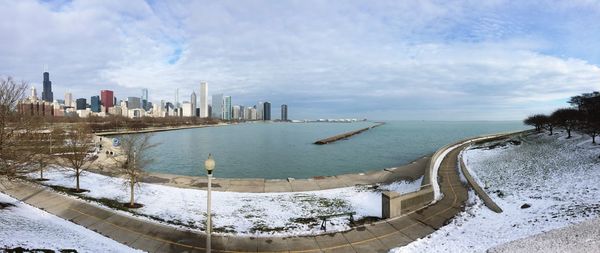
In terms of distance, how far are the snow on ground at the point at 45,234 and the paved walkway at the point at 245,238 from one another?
2.29 ft

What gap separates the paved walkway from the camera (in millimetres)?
11688

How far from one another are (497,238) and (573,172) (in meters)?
15.4

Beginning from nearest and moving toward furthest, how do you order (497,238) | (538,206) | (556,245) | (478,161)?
(556,245) < (497,238) < (538,206) < (478,161)

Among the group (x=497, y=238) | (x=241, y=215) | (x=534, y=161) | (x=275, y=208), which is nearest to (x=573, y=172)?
(x=534, y=161)

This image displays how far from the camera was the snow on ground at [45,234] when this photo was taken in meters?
9.80

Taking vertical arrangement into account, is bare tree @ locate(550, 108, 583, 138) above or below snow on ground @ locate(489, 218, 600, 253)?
above

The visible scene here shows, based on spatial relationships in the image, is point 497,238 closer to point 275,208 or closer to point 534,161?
point 275,208

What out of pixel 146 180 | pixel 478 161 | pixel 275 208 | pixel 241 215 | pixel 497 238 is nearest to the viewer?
pixel 497 238

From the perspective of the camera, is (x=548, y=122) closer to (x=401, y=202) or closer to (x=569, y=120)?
(x=569, y=120)

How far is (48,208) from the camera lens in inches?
623

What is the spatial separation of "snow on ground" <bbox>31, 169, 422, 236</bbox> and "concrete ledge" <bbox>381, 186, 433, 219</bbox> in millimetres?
1699

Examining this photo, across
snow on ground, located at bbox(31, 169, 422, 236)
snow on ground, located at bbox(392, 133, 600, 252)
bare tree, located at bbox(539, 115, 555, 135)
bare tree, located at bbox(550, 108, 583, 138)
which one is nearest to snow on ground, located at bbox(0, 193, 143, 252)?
snow on ground, located at bbox(31, 169, 422, 236)

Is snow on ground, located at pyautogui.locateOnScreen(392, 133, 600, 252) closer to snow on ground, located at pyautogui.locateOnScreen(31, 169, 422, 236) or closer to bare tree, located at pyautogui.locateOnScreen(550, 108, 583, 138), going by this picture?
snow on ground, located at pyautogui.locateOnScreen(31, 169, 422, 236)

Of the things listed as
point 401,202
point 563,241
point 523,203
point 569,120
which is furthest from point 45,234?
point 569,120
